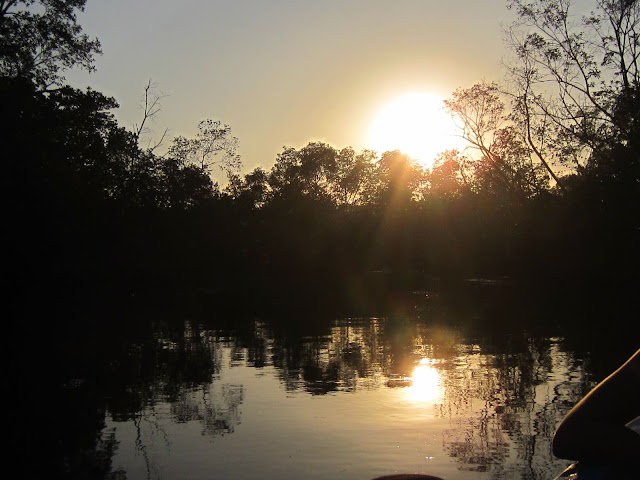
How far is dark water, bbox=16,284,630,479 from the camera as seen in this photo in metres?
6.41

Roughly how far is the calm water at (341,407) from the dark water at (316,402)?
0.03 meters

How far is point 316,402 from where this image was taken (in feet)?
29.8

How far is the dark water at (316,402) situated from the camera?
6.41 meters

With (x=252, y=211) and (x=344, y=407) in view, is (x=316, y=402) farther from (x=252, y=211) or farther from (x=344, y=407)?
(x=252, y=211)

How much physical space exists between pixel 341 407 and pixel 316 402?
507 mm

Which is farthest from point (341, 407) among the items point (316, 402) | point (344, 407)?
point (316, 402)

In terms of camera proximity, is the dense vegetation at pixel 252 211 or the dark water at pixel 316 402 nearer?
the dark water at pixel 316 402

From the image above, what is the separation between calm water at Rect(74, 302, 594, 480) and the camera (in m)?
6.32

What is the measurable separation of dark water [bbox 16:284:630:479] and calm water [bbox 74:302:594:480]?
0.03m

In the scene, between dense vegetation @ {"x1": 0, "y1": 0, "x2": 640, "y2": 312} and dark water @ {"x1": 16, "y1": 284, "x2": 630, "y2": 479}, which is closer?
dark water @ {"x1": 16, "y1": 284, "x2": 630, "y2": 479}

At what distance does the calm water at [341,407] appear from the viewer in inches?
249

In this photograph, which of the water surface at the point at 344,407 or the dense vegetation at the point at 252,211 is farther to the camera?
the dense vegetation at the point at 252,211

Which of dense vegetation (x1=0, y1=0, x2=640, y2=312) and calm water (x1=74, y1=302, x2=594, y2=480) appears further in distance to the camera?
dense vegetation (x1=0, y1=0, x2=640, y2=312)

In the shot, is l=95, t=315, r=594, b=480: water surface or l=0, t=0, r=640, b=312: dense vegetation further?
l=0, t=0, r=640, b=312: dense vegetation
